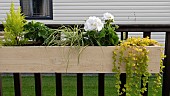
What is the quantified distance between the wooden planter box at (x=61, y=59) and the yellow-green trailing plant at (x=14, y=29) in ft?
0.29

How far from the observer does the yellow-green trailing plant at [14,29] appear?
6.76 feet

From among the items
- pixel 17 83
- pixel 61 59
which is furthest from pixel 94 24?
pixel 17 83

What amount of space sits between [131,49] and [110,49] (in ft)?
0.45

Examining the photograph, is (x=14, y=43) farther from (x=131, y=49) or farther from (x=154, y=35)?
(x=154, y=35)

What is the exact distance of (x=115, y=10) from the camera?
737cm

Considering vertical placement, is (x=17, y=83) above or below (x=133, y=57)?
below

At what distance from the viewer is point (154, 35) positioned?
7.56 metres

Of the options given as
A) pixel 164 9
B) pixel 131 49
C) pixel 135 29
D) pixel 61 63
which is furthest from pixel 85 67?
pixel 164 9

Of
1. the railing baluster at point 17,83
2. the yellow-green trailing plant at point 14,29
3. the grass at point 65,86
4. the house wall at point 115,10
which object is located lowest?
the grass at point 65,86

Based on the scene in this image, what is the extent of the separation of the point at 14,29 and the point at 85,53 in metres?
0.52

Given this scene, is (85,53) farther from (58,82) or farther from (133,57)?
(58,82)

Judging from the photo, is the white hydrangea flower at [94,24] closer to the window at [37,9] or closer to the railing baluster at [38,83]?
the railing baluster at [38,83]

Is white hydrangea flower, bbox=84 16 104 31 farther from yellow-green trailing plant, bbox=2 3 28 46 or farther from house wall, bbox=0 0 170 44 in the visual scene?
house wall, bbox=0 0 170 44

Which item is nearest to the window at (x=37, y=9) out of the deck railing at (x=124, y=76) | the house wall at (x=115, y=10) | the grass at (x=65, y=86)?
the house wall at (x=115, y=10)
